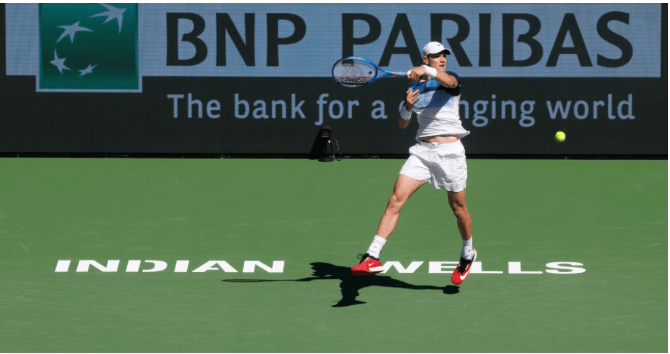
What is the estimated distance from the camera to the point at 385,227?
853 centimetres

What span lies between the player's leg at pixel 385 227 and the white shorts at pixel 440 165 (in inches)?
2.8

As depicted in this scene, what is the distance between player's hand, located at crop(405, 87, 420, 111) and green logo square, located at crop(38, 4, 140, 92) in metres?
10.6

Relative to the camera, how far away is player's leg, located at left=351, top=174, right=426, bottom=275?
8.41 metres

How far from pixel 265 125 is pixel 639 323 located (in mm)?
11596

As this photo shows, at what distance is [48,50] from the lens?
728 inches

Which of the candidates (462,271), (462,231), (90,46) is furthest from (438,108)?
(90,46)

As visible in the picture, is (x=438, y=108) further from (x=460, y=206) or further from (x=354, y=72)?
(x=354, y=72)

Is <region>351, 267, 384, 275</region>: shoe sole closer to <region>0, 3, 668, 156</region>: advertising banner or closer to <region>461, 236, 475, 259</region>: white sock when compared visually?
<region>461, 236, 475, 259</region>: white sock

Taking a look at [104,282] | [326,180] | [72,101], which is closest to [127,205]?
[326,180]

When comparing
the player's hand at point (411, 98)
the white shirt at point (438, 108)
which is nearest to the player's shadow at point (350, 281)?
the white shirt at point (438, 108)

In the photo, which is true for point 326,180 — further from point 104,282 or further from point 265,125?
point 104,282

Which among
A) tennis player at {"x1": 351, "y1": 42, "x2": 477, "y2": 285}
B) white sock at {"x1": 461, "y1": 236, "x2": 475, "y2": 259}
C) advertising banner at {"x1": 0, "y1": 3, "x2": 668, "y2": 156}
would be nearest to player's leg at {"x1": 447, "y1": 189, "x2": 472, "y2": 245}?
tennis player at {"x1": 351, "y1": 42, "x2": 477, "y2": 285}

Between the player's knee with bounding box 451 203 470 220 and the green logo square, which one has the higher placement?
the green logo square

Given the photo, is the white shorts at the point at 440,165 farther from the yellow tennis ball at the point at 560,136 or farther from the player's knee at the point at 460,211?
the yellow tennis ball at the point at 560,136
